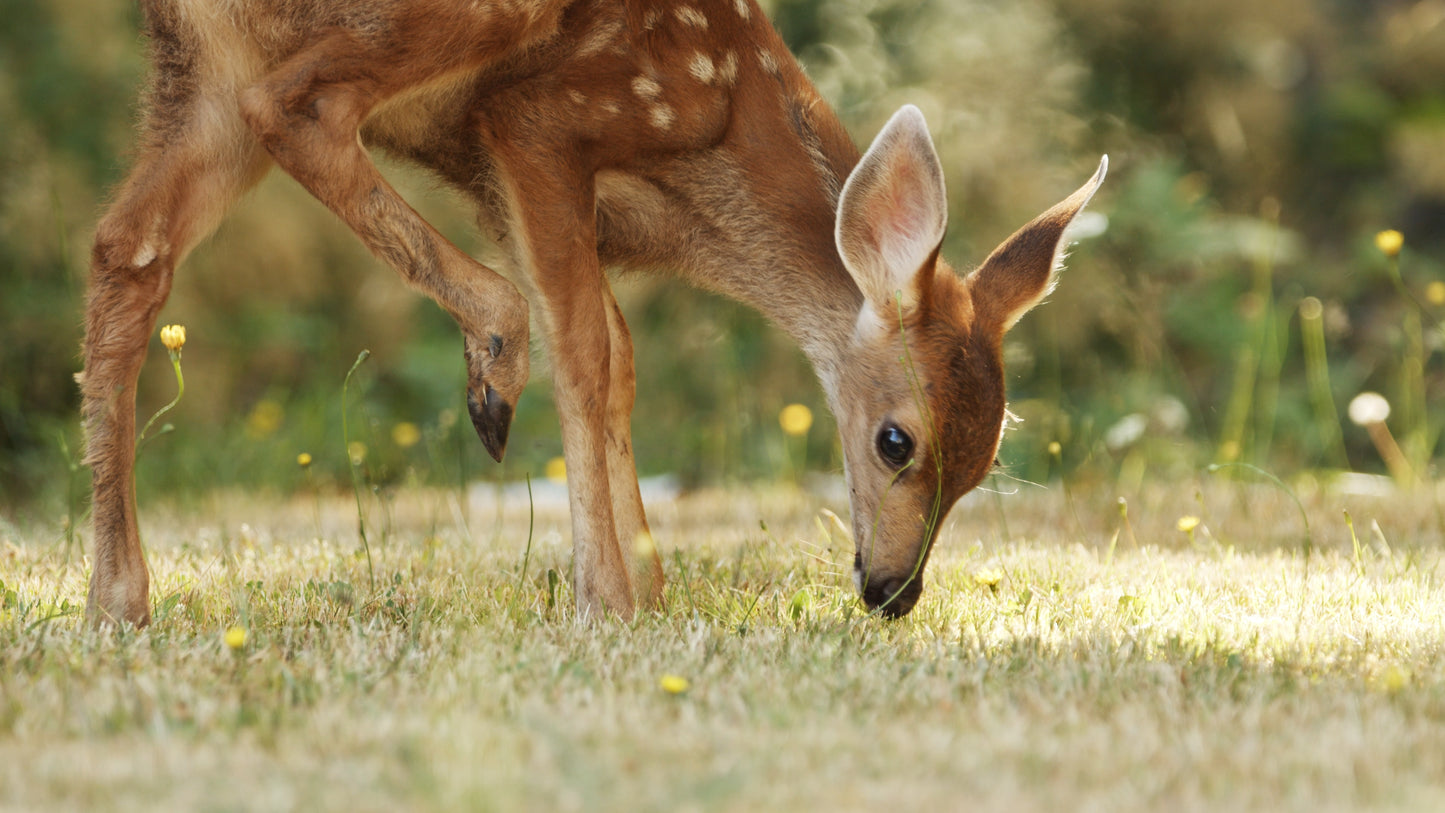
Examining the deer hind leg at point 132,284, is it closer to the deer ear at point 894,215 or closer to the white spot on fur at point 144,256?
the white spot on fur at point 144,256

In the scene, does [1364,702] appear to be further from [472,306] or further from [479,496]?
[479,496]

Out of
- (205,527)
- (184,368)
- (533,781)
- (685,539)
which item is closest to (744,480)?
(685,539)

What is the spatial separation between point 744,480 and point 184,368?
3.14m

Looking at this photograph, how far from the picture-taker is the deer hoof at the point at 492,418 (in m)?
3.27

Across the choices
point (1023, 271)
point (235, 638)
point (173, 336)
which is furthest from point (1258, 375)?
point (235, 638)

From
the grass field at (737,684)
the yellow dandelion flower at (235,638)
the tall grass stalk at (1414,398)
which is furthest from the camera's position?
the tall grass stalk at (1414,398)

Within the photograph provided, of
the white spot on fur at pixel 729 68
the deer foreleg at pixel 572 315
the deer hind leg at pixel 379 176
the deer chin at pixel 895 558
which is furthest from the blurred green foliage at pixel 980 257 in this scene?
the deer hind leg at pixel 379 176

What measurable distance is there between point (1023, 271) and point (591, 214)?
1260 mm

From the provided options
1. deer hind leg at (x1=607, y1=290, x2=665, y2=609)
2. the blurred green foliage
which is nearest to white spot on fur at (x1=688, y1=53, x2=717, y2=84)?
deer hind leg at (x1=607, y1=290, x2=665, y2=609)

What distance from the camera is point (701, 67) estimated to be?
3.70 meters

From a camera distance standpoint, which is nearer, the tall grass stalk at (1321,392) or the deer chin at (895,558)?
the deer chin at (895,558)

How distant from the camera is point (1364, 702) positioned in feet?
7.77

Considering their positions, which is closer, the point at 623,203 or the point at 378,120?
the point at 378,120

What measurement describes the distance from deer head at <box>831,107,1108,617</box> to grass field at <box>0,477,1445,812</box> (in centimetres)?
19
